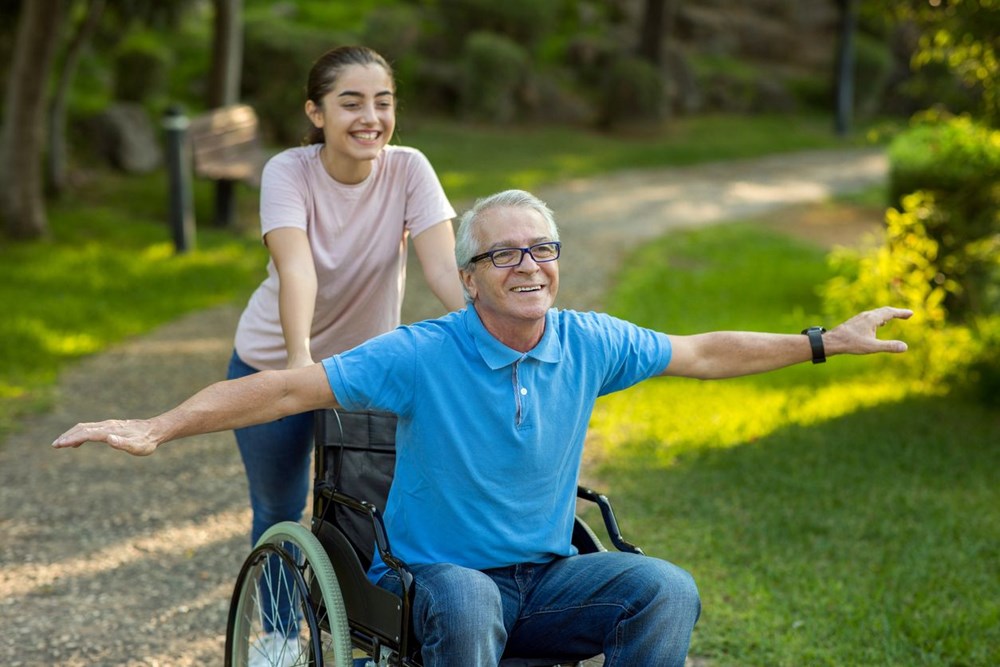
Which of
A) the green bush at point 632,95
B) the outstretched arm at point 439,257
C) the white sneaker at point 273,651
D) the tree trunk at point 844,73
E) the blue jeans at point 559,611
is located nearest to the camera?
the blue jeans at point 559,611

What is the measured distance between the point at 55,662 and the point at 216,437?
2518mm

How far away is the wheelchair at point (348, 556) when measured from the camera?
8.88 ft

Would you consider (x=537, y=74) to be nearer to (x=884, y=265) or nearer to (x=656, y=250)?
(x=656, y=250)

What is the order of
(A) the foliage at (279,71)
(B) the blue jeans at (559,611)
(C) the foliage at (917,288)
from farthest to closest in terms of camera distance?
(A) the foliage at (279,71) → (C) the foliage at (917,288) → (B) the blue jeans at (559,611)

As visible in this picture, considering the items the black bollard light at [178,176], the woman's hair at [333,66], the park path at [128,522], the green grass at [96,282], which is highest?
the woman's hair at [333,66]

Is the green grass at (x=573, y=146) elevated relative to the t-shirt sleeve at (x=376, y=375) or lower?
lower

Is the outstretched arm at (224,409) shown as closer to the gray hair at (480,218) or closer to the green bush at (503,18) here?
the gray hair at (480,218)

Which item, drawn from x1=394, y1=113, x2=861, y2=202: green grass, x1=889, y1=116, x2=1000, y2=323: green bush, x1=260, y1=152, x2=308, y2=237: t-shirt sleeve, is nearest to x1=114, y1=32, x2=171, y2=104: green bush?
x1=394, y1=113, x2=861, y2=202: green grass

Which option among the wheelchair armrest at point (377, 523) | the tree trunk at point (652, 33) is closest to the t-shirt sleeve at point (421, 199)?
the wheelchair armrest at point (377, 523)

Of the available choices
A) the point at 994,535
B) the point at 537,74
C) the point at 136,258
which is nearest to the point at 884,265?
the point at 994,535

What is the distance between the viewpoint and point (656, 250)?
36.6 ft

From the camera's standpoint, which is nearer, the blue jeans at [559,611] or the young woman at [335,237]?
the blue jeans at [559,611]

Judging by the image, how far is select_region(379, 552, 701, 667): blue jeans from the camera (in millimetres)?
2602

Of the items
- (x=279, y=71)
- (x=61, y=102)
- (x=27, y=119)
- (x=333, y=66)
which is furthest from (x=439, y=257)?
(x=279, y=71)
